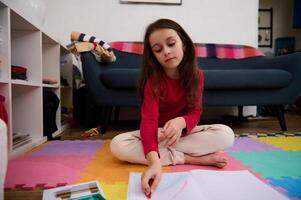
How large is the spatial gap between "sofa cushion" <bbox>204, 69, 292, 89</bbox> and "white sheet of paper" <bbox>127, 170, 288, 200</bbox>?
2.89ft

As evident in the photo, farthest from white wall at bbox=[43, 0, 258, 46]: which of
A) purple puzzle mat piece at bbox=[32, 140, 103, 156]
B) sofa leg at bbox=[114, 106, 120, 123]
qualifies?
purple puzzle mat piece at bbox=[32, 140, 103, 156]

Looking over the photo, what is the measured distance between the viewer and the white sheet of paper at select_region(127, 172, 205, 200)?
563 mm

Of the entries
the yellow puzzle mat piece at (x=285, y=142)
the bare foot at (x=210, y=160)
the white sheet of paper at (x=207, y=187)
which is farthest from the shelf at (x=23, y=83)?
the yellow puzzle mat piece at (x=285, y=142)

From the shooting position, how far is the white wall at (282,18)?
3.62 metres

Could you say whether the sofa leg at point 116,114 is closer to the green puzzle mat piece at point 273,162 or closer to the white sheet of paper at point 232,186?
the green puzzle mat piece at point 273,162

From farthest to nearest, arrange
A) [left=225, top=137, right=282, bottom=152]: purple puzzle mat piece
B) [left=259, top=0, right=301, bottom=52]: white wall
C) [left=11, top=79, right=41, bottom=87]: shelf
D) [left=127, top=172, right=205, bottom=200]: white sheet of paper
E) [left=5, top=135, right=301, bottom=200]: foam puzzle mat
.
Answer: [left=259, top=0, right=301, bottom=52]: white wall < [left=225, top=137, right=282, bottom=152]: purple puzzle mat piece < [left=11, top=79, right=41, bottom=87]: shelf < [left=5, top=135, right=301, bottom=200]: foam puzzle mat < [left=127, top=172, right=205, bottom=200]: white sheet of paper

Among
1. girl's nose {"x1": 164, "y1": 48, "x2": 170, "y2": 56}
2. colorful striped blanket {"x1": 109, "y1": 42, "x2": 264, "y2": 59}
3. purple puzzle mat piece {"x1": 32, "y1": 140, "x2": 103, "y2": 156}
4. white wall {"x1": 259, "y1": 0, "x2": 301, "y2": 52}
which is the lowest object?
purple puzzle mat piece {"x1": 32, "y1": 140, "x2": 103, "y2": 156}

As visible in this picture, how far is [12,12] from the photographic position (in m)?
1.02

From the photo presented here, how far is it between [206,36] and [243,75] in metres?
0.82

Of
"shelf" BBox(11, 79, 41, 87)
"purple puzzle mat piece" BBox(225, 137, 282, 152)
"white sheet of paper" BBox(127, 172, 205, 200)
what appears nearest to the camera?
"white sheet of paper" BBox(127, 172, 205, 200)

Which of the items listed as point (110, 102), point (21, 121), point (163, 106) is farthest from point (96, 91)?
point (163, 106)

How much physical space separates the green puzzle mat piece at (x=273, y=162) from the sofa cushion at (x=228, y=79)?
23.6 inches

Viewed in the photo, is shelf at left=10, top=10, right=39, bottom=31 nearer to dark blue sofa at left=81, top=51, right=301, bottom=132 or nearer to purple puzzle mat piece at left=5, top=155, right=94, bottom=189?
dark blue sofa at left=81, top=51, right=301, bottom=132

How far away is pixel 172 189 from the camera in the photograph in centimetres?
60
